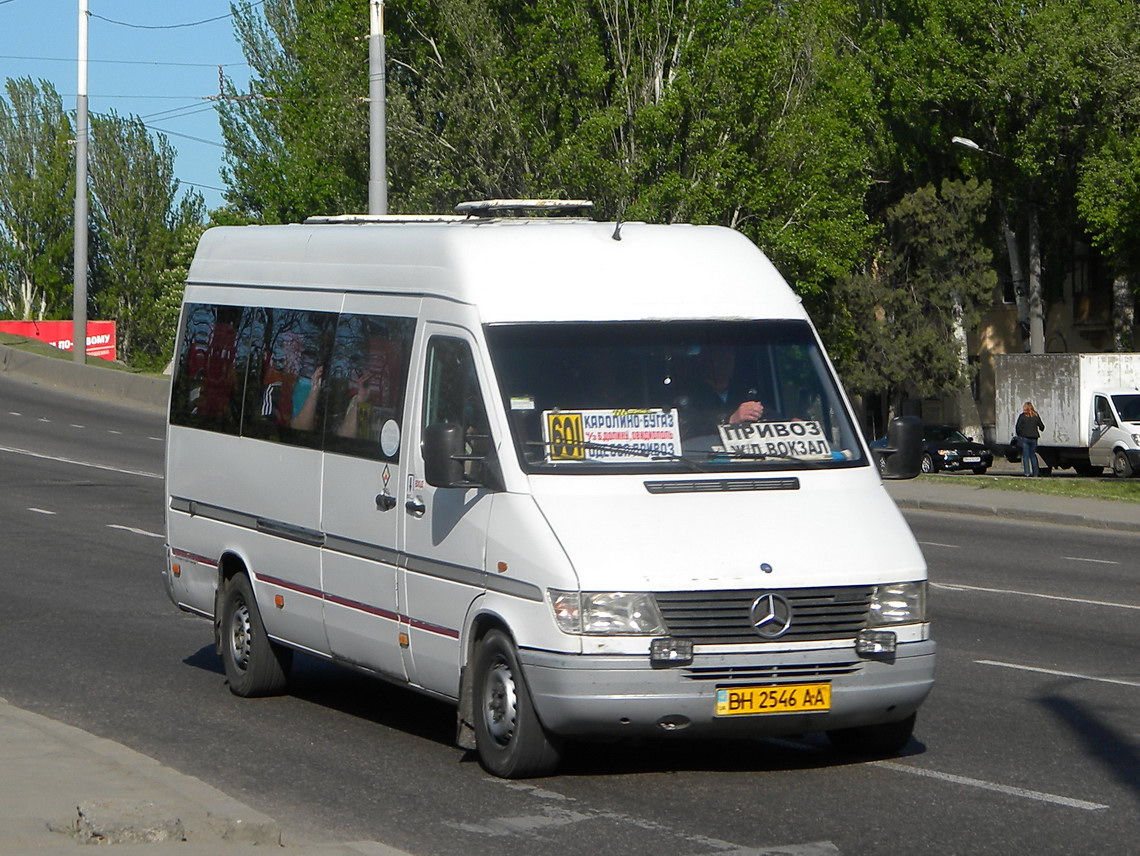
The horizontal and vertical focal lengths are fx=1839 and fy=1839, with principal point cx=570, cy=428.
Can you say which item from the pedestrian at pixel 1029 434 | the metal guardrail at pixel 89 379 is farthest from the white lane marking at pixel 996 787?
the metal guardrail at pixel 89 379

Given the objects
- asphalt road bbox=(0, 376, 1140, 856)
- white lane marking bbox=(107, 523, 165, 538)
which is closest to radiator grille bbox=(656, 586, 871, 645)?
asphalt road bbox=(0, 376, 1140, 856)

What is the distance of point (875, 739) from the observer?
8195mm

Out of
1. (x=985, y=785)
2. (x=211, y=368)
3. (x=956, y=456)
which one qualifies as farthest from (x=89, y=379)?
(x=985, y=785)

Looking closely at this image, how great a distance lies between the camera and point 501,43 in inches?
1761

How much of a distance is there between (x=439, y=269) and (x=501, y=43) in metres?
37.1

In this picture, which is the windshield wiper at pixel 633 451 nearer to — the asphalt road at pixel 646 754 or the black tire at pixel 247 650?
the asphalt road at pixel 646 754

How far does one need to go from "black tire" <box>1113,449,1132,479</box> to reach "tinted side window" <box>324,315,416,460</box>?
32734 millimetres

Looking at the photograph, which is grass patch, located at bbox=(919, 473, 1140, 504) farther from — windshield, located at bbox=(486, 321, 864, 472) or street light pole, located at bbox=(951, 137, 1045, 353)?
street light pole, located at bbox=(951, 137, 1045, 353)

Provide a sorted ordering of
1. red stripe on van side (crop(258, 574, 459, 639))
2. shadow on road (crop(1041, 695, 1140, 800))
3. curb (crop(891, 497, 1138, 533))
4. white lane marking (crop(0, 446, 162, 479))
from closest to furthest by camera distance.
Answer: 1. shadow on road (crop(1041, 695, 1140, 800))
2. red stripe on van side (crop(258, 574, 459, 639))
3. curb (crop(891, 497, 1138, 533))
4. white lane marking (crop(0, 446, 162, 479))

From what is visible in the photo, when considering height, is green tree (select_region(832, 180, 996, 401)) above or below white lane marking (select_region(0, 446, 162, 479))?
above

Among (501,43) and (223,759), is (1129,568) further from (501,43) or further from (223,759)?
(501,43)

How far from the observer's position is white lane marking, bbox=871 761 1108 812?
7277mm

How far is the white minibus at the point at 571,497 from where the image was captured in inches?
290

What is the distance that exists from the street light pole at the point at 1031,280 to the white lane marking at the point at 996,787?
4874cm
